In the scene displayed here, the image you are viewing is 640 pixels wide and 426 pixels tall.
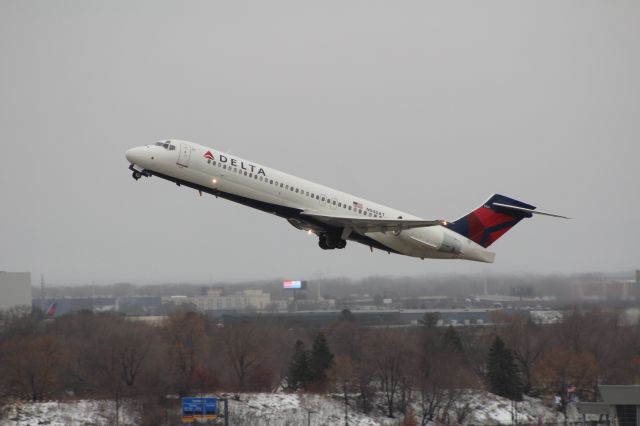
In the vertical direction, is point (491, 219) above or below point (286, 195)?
below

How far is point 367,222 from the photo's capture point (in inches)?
1880

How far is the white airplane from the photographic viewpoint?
45.9m

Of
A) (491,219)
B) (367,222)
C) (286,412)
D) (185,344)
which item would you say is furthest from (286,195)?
(185,344)

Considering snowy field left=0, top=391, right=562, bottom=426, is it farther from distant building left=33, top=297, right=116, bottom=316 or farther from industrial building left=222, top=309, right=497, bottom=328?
distant building left=33, top=297, right=116, bottom=316

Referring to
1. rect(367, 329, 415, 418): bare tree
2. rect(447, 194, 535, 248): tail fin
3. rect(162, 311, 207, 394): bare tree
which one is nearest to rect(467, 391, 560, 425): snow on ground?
rect(367, 329, 415, 418): bare tree

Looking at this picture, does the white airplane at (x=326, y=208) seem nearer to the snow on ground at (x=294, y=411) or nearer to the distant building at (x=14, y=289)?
the snow on ground at (x=294, y=411)

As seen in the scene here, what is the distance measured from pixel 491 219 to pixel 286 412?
16543 millimetres

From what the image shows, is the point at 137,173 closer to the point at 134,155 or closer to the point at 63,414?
the point at 134,155

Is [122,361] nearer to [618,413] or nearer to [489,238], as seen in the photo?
[489,238]

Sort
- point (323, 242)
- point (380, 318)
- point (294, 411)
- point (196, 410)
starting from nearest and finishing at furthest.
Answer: point (323, 242), point (196, 410), point (294, 411), point (380, 318)

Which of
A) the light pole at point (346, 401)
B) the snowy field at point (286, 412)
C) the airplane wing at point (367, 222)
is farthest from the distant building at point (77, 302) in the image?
the airplane wing at point (367, 222)

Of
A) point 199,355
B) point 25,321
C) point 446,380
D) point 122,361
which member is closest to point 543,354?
point 446,380

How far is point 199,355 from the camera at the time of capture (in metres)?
69.8

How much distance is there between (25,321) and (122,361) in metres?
27.2
